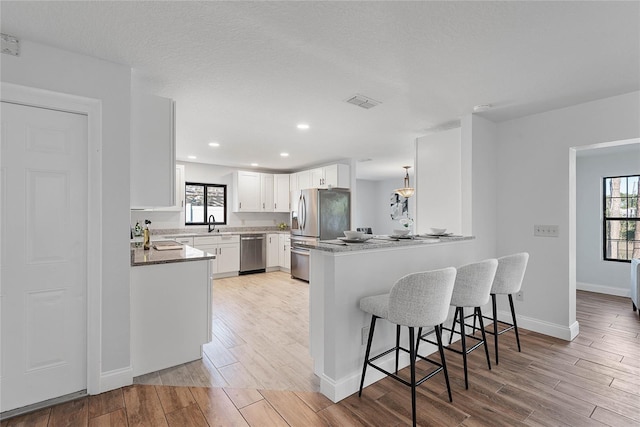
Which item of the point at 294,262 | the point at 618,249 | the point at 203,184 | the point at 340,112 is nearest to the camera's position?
the point at 340,112

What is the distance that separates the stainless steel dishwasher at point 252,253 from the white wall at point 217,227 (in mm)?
658

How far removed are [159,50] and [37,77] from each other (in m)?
0.79

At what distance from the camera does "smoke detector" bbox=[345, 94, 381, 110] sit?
2.76 meters

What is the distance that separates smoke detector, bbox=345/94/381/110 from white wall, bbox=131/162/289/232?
450 centimetres

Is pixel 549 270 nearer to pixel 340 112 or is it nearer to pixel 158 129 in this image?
pixel 340 112

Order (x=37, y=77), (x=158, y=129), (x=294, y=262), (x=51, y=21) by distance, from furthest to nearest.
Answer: (x=294, y=262) < (x=158, y=129) < (x=37, y=77) < (x=51, y=21)

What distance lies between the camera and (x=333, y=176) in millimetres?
5836

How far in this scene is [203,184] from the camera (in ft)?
21.3

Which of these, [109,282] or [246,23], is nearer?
[246,23]

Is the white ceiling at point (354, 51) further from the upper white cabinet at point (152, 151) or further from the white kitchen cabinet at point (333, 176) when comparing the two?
the white kitchen cabinet at point (333, 176)

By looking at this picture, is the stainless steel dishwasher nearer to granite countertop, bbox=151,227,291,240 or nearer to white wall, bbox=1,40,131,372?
granite countertop, bbox=151,227,291,240

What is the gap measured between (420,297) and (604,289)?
5138 mm

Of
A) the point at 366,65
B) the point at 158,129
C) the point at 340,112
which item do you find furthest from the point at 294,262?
the point at 366,65

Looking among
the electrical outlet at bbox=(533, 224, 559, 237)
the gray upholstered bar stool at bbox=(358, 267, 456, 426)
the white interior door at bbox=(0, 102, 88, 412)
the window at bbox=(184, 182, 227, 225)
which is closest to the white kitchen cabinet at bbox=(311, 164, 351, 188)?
the window at bbox=(184, 182, 227, 225)
